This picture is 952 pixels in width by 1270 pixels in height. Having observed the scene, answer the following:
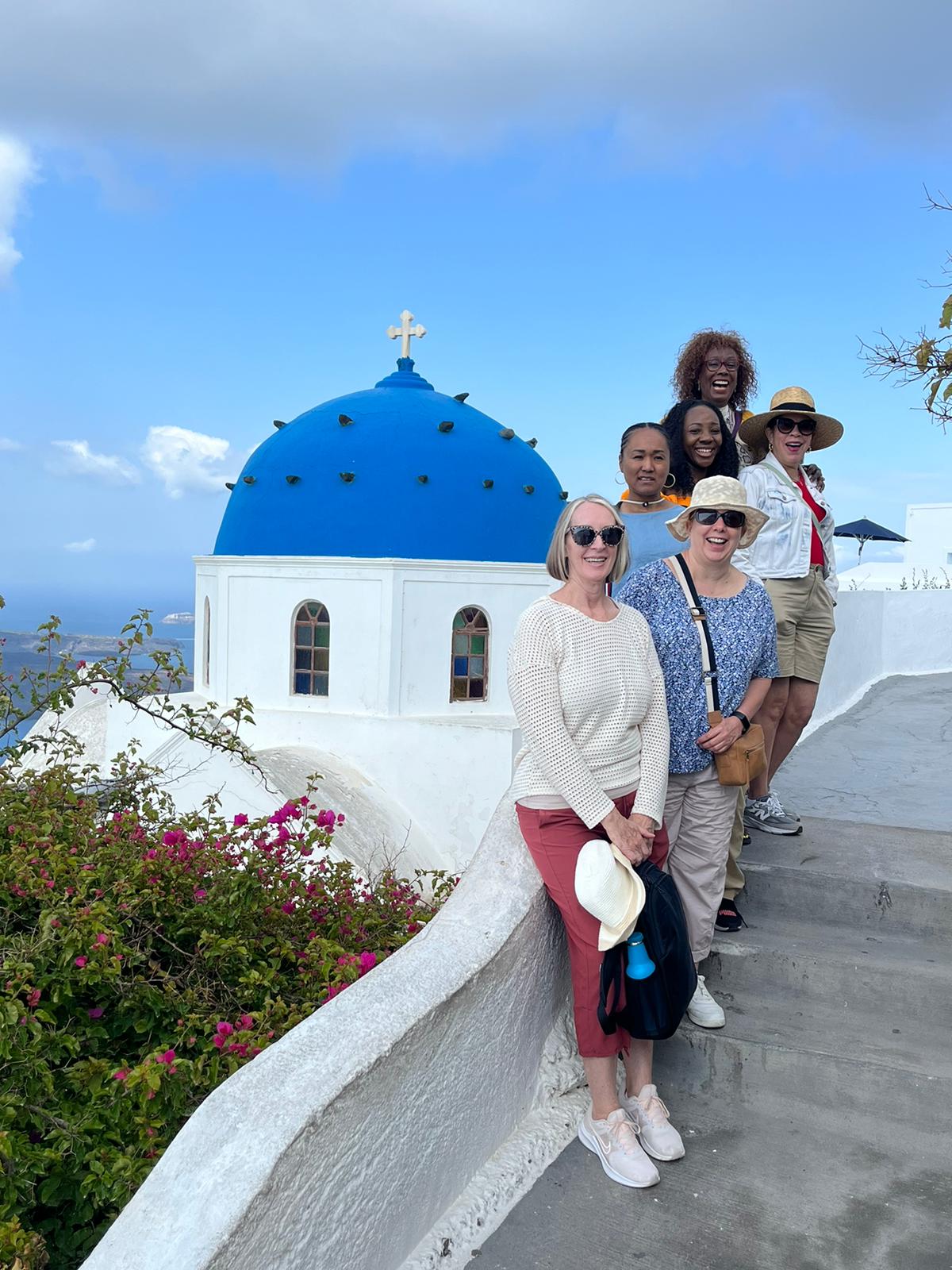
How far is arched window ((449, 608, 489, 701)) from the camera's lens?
13.2 metres

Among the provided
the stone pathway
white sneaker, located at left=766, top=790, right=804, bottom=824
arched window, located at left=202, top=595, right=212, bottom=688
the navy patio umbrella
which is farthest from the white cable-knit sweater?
the navy patio umbrella

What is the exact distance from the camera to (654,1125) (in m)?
2.69

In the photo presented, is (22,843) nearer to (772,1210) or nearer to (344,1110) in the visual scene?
(344,1110)

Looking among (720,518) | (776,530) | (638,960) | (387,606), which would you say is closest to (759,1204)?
(638,960)

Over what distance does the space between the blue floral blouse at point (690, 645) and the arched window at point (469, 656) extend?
9997 mm

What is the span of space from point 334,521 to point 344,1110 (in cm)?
1131

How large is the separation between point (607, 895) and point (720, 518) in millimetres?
1214

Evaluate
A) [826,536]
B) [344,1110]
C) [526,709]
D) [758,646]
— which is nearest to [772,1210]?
[344,1110]

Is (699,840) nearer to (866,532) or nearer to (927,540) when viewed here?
(866,532)

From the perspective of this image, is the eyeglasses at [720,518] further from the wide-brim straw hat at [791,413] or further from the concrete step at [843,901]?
the concrete step at [843,901]

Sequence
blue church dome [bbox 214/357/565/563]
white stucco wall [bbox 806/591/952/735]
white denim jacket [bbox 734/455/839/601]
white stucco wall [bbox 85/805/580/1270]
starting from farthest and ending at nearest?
blue church dome [bbox 214/357/565/563]
white stucco wall [bbox 806/591/952/735]
white denim jacket [bbox 734/455/839/601]
white stucco wall [bbox 85/805/580/1270]

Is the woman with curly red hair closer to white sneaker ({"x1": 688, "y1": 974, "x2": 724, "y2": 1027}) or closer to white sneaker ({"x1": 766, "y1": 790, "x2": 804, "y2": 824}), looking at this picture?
white sneaker ({"x1": 766, "y1": 790, "x2": 804, "y2": 824})

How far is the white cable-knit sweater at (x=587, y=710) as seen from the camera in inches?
105

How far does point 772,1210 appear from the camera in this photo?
8.18 feet
